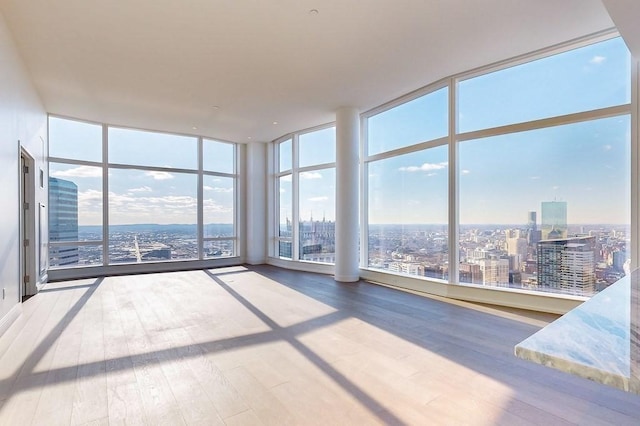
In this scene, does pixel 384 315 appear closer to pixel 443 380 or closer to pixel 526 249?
pixel 443 380

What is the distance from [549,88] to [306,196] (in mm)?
5073

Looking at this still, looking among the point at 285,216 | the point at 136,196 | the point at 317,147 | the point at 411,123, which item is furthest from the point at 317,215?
the point at 136,196

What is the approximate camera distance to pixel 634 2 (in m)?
2.40

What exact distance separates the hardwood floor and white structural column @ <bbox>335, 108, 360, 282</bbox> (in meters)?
1.59

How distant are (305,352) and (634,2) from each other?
371 cm

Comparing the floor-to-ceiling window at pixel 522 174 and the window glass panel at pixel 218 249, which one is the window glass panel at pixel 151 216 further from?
the floor-to-ceiling window at pixel 522 174

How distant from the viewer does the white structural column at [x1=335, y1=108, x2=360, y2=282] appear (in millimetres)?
6211

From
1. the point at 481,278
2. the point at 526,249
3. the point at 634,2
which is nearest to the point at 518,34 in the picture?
the point at 634,2

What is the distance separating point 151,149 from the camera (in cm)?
791

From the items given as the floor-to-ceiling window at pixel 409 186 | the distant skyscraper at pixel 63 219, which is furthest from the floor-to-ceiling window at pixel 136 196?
the floor-to-ceiling window at pixel 409 186

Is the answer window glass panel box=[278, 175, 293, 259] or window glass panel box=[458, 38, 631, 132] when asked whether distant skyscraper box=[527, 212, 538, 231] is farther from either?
window glass panel box=[278, 175, 293, 259]

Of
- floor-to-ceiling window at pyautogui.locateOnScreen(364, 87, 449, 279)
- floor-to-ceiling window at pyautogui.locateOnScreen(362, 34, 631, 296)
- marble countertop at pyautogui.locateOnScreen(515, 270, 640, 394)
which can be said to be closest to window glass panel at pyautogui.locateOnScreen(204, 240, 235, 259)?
floor-to-ceiling window at pyautogui.locateOnScreen(364, 87, 449, 279)

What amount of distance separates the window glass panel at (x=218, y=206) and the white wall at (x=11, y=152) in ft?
13.2

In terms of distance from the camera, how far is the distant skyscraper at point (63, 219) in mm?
6699
